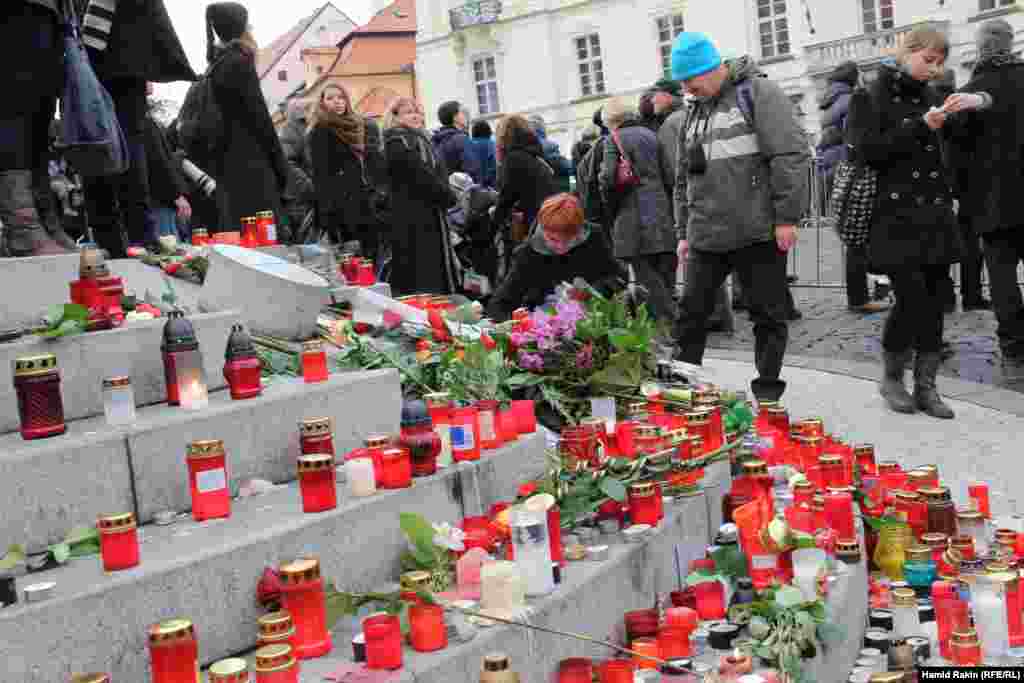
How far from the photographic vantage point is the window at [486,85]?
130 ft

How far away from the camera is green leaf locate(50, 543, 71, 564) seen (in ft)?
9.22

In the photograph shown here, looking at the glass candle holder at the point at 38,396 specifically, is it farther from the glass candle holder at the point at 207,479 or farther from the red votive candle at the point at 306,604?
the red votive candle at the point at 306,604

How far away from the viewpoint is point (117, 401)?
128 inches

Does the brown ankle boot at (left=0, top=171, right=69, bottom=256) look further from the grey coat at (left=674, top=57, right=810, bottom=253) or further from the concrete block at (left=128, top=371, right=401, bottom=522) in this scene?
the grey coat at (left=674, top=57, right=810, bottom=253)

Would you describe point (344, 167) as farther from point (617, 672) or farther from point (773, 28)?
point (773, 28)

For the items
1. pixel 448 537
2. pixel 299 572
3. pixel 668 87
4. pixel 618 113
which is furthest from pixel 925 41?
pixel 299 572

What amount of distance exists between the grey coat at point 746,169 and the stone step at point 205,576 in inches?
110

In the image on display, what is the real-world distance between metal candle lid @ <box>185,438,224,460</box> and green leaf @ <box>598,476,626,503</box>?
1110mm

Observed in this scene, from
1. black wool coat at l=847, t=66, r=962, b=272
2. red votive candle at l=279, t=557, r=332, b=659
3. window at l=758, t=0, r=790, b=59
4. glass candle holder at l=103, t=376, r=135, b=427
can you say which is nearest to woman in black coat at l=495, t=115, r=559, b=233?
black wool coat at l=847, t=66, r=962, b=272

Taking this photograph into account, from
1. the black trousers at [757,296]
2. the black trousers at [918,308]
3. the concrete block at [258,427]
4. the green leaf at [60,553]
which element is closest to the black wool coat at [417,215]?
the black trousers at [757,296]

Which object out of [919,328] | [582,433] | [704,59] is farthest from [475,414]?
[919,328]

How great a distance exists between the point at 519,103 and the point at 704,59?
110 ft

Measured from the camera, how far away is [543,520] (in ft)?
10.2

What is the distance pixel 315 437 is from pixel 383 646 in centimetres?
84
